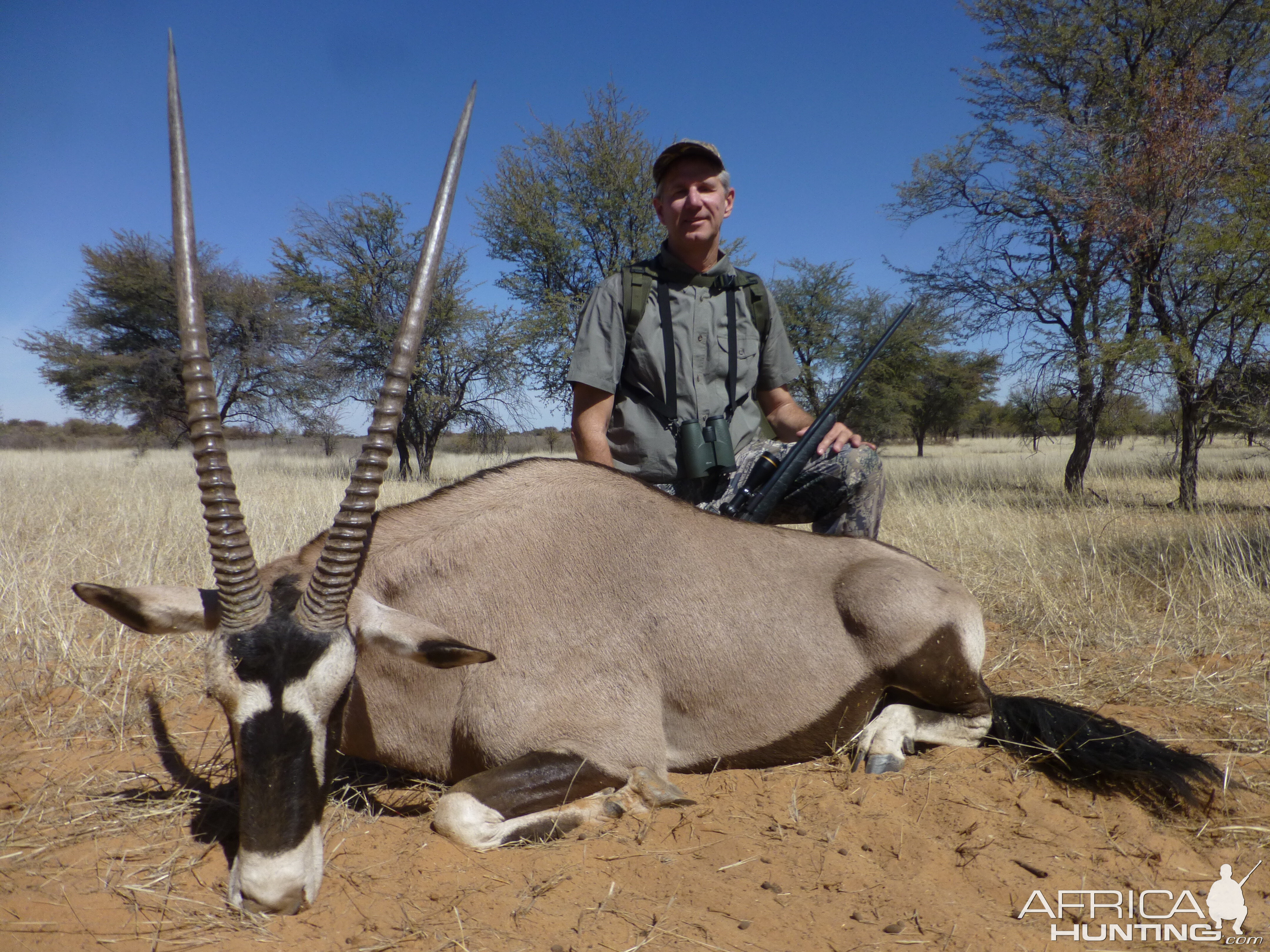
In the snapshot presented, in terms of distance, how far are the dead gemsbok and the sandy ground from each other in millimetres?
137

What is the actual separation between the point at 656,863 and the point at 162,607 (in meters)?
1.91

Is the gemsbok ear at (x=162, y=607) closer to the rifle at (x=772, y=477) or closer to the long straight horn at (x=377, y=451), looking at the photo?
the long straight horn at (x=377, y=451)

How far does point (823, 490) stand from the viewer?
4.91 m

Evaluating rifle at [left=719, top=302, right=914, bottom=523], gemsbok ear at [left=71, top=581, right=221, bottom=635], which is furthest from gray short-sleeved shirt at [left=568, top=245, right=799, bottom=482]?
gemsbok ear at [left=71, top=581, right=221, bottom=635]

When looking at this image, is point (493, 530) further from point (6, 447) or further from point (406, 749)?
point (6, 447)

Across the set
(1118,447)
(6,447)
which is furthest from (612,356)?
(6,447)

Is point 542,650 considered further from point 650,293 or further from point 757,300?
point 757,300

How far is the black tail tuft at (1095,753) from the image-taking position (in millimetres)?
2926

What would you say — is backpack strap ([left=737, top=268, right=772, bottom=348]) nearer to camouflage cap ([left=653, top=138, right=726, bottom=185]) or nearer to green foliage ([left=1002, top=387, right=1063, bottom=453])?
camouflage cap ([left=653, top=138, right=726, bottom=185])

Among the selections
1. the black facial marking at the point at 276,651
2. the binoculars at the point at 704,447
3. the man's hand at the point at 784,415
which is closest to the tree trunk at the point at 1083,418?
the man's hand at the point at 784,415

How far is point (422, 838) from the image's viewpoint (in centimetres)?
260

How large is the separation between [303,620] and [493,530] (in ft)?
3.24

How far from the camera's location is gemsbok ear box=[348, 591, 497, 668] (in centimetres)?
244

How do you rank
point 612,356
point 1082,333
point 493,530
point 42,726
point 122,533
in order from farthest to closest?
point 1082,333 → point 122,533 → point 612,356 → point 42,726 → point 493,530
